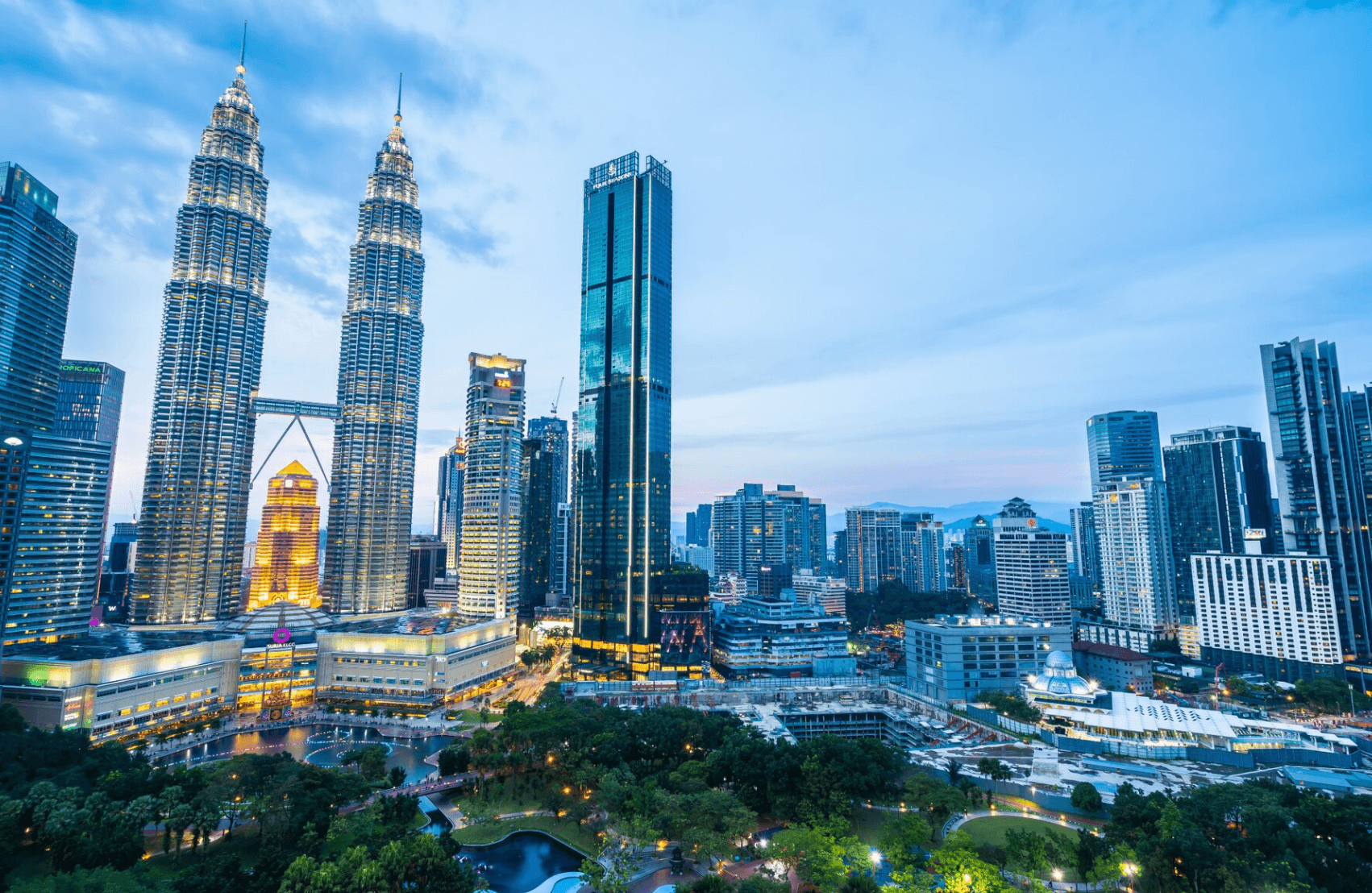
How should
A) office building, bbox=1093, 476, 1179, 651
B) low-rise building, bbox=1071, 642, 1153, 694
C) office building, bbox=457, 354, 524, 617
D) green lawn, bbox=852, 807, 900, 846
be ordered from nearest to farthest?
1. green lawn, bbox=852, 807, 900, 846
2. low-rise building, bbox=1071, 642, 1153, 694
3. office building, bbox=457, 354, 524, 617
4. office building, bbox=1093, 476, 1179, 651

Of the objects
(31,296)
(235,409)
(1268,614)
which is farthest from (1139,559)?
(31,296)

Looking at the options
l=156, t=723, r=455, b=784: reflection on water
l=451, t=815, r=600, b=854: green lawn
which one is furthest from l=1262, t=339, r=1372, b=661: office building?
l=156, t=723, r=455, b=784: reflection on water

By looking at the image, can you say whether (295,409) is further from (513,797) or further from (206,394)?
(513,797)

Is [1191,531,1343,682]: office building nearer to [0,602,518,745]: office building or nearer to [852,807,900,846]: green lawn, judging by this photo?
[852,807,900,846]: green lawn

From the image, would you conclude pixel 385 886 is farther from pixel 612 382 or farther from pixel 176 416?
pixel 176 416

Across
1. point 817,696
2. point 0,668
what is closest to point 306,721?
point 0,668

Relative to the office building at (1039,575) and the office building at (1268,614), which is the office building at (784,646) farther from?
the office building at (1268,614)

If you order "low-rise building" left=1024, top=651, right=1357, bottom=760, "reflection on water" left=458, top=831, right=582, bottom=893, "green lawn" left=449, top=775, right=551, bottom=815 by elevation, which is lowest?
"reflection on water" left=458, top=831, right=582, bottom=893
